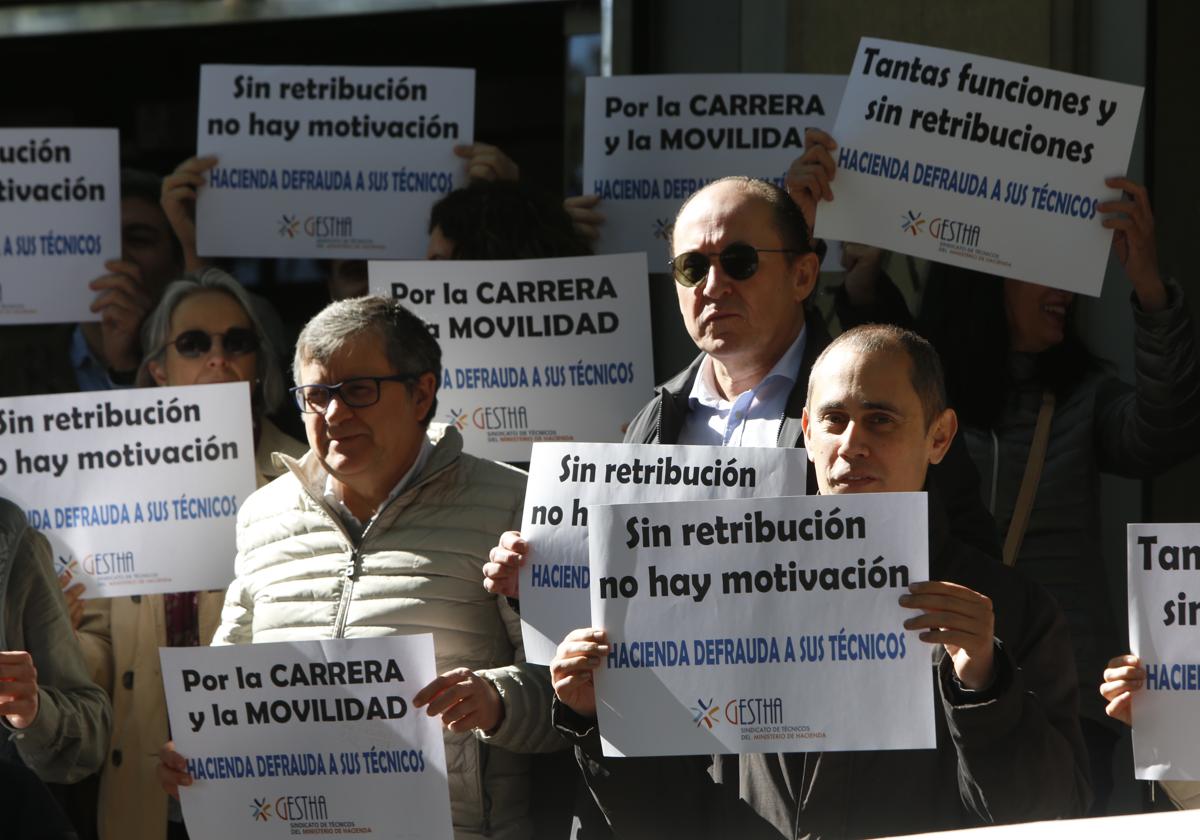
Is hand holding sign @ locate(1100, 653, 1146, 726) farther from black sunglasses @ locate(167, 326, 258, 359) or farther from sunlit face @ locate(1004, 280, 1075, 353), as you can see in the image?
black sunglasses @ locate(167, 326, 258, 359)

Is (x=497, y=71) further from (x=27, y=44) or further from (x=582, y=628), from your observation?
(x=582, y=628)

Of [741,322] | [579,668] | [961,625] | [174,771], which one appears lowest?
[174,771]

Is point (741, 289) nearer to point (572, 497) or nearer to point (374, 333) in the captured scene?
point (572, 497)

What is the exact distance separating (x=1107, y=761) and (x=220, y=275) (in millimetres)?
2815

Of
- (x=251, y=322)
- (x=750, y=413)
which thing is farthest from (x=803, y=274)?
(x=251, y=322)

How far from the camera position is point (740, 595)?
3693 millimetres

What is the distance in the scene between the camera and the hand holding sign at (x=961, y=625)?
3.36m

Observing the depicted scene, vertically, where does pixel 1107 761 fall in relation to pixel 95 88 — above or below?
below

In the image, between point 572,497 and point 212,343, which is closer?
point 572,497

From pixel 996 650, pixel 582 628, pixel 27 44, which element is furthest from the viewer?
pixel 27 44

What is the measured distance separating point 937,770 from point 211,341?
2.72 m

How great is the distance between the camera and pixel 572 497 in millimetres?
4176

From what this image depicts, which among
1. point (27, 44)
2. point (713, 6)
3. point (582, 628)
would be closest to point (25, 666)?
point (582, 628)

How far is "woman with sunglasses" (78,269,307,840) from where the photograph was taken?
522 cm
